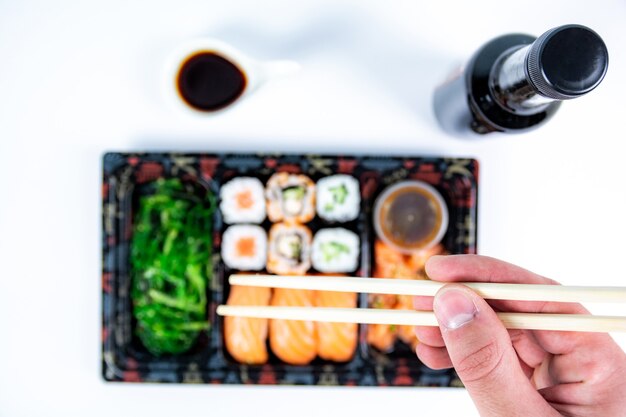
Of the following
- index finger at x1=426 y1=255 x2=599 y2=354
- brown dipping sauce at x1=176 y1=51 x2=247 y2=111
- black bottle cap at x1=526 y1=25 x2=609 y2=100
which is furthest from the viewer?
brown dipping sauce at x1=176 y1=51 x2=247 y2=111

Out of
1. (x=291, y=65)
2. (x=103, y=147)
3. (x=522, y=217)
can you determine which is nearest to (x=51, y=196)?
(x=103, y=147)

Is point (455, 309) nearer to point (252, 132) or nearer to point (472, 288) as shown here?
point (472, 288)

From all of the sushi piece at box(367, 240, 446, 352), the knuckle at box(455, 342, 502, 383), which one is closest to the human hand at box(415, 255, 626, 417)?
the knuckle at box(455, 342, 502, 383)

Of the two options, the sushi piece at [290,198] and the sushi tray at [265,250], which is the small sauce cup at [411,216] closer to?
the sushi tray at [265,250]

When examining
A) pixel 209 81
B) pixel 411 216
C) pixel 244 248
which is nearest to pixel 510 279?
pixel 411 216

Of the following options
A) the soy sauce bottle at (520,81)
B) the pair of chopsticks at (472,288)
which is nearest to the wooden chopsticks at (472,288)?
the pair of chopsticks at (472,288)

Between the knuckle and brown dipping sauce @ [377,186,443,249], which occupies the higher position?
brown dipping sauce @ [377,186,443,249]

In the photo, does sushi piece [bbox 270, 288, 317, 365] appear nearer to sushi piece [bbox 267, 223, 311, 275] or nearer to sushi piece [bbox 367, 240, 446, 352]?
sushi piece [bbox 267, 223, 311, 275]

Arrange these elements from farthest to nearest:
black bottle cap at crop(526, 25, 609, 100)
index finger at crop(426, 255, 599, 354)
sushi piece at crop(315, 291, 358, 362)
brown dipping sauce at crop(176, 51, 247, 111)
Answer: sushi piece at crop(315, 291, 358, 362) < brown dipping sauce at crop(176, 51, 247, 111) < index finger at crop(426, 255, 599, 354) < black bottle cap at crop(526, 25, 609, 100)
